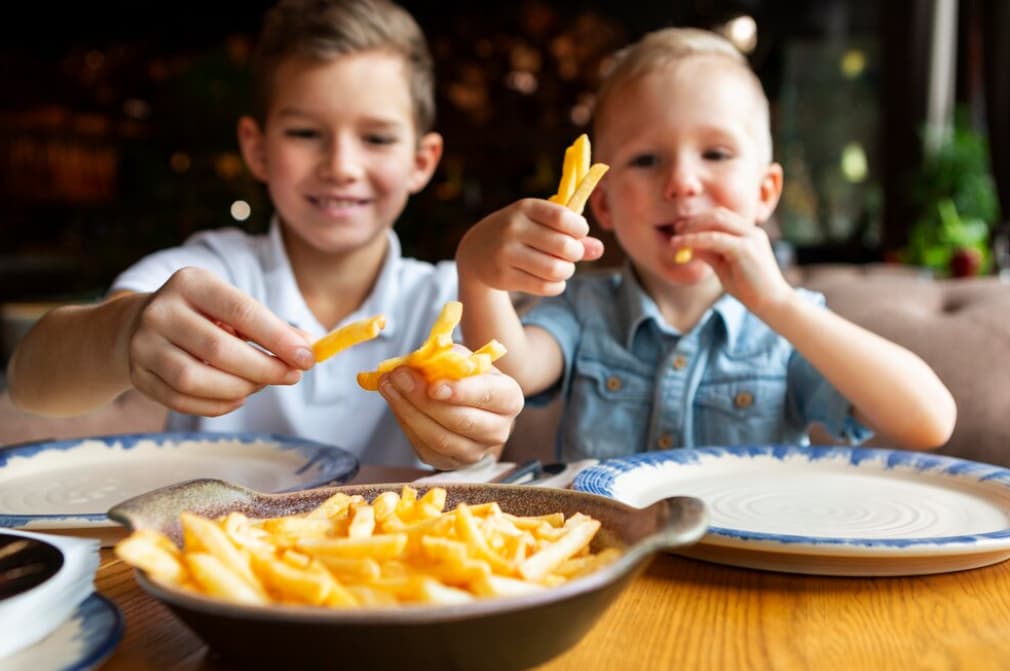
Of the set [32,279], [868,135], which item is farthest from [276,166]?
[32,279]

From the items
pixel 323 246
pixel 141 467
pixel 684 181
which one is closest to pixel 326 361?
pixel 323 246

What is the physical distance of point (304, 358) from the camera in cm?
81

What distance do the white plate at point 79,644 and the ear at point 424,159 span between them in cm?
126

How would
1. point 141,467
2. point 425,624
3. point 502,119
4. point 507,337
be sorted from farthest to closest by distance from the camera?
point 502,119 < point 507,337 < point 141,467 < point 425,624

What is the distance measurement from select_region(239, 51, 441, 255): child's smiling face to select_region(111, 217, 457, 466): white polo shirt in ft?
0.38

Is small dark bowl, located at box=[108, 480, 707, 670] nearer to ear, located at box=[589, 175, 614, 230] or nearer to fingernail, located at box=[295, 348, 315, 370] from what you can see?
fingernail, located at box=[295, 348, 315, 370]

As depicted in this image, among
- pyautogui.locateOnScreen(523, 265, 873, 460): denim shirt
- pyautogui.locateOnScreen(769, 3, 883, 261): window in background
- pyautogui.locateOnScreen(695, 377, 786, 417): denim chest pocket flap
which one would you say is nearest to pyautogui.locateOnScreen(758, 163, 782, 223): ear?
pyautogui.locateOnScreen(523, 265, 873, 460): denim shirt

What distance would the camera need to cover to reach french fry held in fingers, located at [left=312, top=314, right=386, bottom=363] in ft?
2.37

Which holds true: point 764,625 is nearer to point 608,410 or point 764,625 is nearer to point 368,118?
point 608,410

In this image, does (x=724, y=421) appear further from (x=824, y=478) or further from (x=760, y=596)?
(x=760, y=596)

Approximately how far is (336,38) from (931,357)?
1.11 metres

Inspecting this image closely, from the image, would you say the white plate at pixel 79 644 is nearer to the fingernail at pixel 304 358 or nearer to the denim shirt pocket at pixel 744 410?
the fingernail at pixel 304 358

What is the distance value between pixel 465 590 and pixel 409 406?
39 cm

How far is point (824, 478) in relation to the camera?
1.02m
